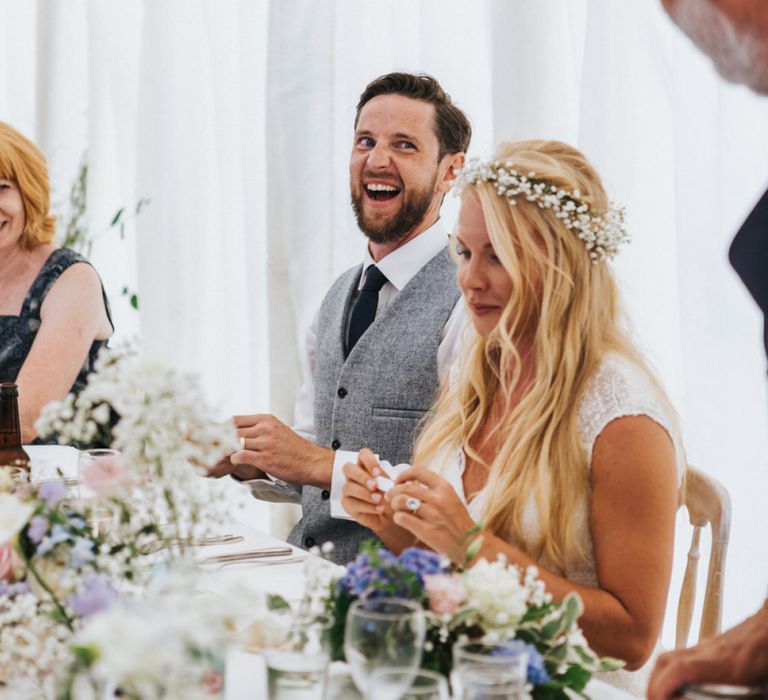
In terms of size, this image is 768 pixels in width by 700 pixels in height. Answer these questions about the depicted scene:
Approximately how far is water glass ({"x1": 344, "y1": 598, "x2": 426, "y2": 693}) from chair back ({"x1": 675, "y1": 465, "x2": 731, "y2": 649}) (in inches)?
36.4

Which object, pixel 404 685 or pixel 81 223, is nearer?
pixel 404 685

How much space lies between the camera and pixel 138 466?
2.82 feet

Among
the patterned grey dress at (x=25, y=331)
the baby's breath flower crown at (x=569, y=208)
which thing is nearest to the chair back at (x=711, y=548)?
the baby's breath flower crown at (x=569, y=208)

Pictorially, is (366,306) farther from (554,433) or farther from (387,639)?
(387,639)

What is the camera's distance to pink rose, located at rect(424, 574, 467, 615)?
88 cm

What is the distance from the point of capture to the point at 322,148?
10.0ft

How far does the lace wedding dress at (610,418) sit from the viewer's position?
150 cm

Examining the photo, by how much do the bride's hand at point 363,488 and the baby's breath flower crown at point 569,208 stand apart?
0.48 m

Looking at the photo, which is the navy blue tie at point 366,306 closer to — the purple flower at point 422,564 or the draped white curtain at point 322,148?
the draped white curtain at point 322,148

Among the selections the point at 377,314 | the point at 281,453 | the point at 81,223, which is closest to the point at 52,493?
the point at 281,453

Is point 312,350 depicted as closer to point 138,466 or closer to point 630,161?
point 630,161

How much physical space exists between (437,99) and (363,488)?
46.1 inches

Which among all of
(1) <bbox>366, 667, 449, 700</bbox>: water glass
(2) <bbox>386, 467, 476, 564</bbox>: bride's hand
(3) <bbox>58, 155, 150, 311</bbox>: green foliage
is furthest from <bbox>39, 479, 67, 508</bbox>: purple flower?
(3) <bbox>58, 155, 150, 311</bbox>: green foliage

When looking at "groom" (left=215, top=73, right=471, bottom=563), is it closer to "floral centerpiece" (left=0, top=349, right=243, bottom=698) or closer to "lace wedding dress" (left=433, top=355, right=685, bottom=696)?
"lace wedding dress" (left=433, top=355, right=685, bottom=696)
